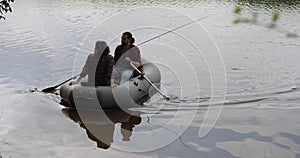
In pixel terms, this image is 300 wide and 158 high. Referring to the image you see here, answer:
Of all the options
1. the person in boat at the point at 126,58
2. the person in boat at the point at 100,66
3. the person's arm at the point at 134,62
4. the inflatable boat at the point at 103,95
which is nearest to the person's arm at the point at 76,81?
the inflatable boat at the point at 103,95

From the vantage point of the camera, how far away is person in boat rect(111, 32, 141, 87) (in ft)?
27.7

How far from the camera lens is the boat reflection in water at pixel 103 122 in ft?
21.9

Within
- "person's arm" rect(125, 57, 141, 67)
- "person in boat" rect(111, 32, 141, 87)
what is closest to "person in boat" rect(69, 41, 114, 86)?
"person in boat" rect(111, 32, 141, 87)

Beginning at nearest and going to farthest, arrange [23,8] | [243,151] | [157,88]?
[243,151], [157,88], [23,8]

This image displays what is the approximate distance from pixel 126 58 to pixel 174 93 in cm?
133

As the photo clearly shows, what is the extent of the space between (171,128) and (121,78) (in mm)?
1874

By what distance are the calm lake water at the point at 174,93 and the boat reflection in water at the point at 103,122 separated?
18 mm

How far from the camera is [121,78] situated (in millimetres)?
8367

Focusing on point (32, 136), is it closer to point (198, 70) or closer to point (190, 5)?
point (198, 70)

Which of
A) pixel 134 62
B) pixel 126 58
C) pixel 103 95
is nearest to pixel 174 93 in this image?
pixel 134 62

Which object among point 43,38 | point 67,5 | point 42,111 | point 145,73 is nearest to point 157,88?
point 145,73

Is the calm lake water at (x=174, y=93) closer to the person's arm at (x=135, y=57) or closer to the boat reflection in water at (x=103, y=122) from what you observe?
the boat reflection in water at (x=103, y=122)

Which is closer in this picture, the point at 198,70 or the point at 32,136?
the point at 32,136

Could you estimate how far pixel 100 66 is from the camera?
25.1 feet
